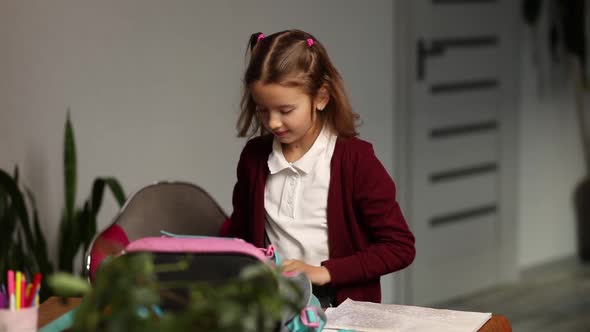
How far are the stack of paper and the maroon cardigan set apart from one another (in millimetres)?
166

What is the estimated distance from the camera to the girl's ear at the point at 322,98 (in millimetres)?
1833

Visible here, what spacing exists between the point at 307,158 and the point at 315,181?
0.17 ft

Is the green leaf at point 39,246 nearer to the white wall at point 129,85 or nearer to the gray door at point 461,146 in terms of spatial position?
the white wall at point 129,85

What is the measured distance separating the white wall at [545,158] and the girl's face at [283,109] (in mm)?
3514

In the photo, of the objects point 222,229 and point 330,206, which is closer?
point 330,206

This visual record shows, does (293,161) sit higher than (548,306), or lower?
higher

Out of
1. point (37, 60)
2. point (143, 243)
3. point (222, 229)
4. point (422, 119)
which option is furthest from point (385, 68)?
point (143, 243)

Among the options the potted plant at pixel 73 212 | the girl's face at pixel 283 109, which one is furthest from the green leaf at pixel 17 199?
the girl's face at pixel 283 109

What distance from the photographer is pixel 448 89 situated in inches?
179

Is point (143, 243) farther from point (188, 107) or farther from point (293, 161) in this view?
point (188, 107)

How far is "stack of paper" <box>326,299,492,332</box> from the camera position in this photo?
1466mm

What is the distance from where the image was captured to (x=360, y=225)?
1857mm

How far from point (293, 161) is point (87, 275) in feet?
1.68

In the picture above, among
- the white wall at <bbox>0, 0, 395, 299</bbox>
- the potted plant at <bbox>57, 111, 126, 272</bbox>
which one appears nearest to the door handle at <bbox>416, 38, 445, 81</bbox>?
the white wall at <bbox>0, 0, 395, 299</bbox>
